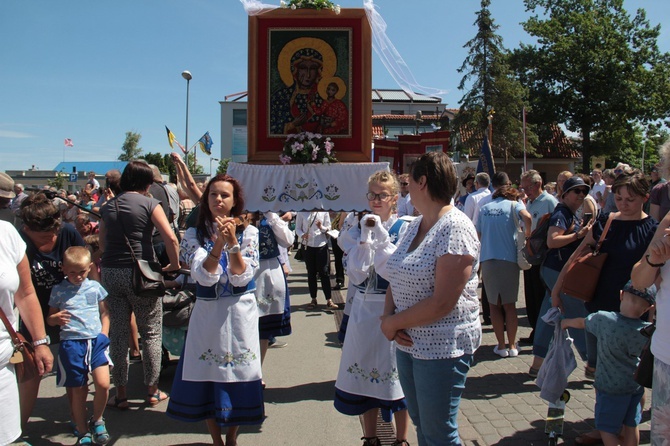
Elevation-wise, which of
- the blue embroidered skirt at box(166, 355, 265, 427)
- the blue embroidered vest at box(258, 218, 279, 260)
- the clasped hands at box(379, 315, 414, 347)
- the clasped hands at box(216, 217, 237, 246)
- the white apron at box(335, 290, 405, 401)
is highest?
the clasped hands at box(216, 217, 237, 246)

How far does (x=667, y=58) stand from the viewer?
39688 millimetres

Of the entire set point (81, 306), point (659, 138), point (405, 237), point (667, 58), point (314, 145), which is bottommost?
point (81, 306)

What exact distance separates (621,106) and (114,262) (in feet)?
137

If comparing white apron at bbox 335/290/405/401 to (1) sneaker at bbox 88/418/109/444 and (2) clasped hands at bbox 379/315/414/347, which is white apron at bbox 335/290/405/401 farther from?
(1) sneaker at bbox 88/418/109/444

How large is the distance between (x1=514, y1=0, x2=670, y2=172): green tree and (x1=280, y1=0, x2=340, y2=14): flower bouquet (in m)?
38.7

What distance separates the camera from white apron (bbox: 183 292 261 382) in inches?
146

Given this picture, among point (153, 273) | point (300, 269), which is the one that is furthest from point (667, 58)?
point (153, 273)

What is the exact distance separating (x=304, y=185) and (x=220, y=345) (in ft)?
6.54

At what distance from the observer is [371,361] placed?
12.3ft

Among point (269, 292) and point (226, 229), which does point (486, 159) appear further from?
point (226, 229)

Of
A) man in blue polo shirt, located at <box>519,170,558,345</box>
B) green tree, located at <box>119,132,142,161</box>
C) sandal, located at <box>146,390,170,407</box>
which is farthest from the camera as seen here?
green tree, located at <box>119,132,142,161</box>

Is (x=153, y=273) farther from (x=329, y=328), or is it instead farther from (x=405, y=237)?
(x=329, y=328)

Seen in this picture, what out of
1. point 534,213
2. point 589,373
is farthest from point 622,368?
point 534,213

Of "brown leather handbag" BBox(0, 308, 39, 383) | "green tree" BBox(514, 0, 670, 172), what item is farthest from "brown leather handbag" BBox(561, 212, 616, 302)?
"green tree" BBox(514, 0, 670, 172)
